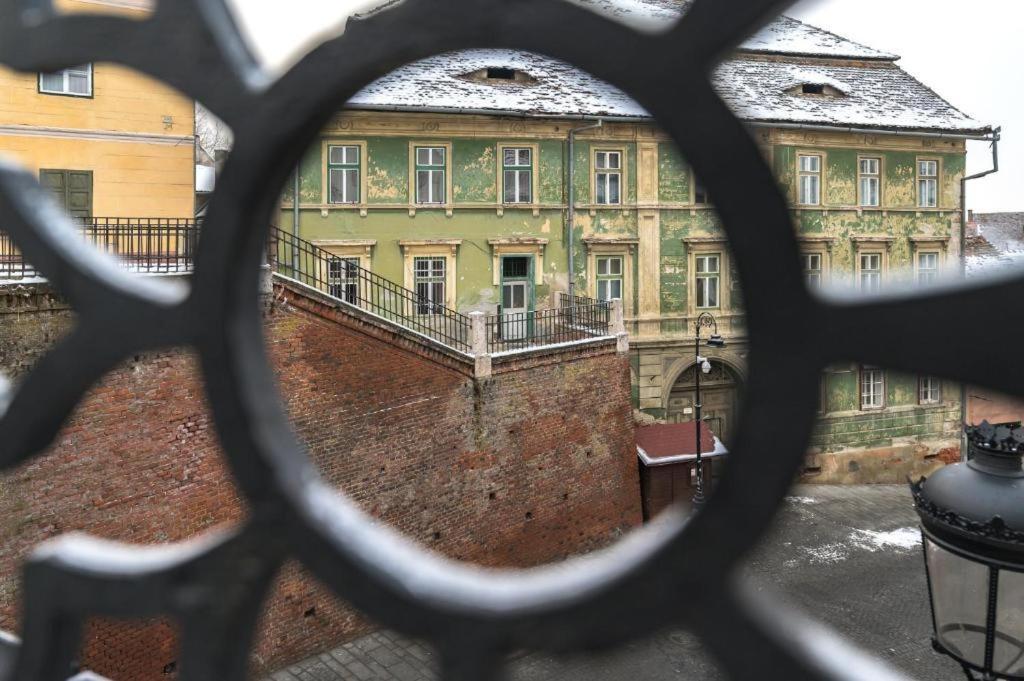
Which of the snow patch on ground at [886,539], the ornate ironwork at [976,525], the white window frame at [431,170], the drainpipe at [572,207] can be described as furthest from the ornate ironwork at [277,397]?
the snow patch on ground at [886,539]

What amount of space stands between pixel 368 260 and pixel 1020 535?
1502cm

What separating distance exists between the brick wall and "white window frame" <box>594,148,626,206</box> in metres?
4.38

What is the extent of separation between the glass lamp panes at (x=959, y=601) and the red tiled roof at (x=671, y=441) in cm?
1308

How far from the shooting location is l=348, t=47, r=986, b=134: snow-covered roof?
55.3ft

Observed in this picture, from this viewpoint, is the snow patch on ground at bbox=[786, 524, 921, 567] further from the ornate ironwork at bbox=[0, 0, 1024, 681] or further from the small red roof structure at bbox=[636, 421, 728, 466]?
the ornate ironwork at bbox=[0, 0, 1024, 681]

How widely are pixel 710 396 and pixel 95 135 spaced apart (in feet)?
48.0

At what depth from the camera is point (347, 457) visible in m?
11.6

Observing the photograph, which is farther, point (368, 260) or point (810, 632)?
point (368, 260)

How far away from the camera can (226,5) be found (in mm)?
1533

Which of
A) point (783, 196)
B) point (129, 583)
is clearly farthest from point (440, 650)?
point (783, 196)

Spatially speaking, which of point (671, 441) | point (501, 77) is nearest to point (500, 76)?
point (501, 77)

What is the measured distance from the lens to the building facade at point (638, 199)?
16.7m

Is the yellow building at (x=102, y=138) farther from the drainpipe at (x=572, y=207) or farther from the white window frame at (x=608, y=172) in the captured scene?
the white window frame at (x=608, y=172)

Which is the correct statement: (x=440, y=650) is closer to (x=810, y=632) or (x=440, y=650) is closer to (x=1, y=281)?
(x=810, y=632)
